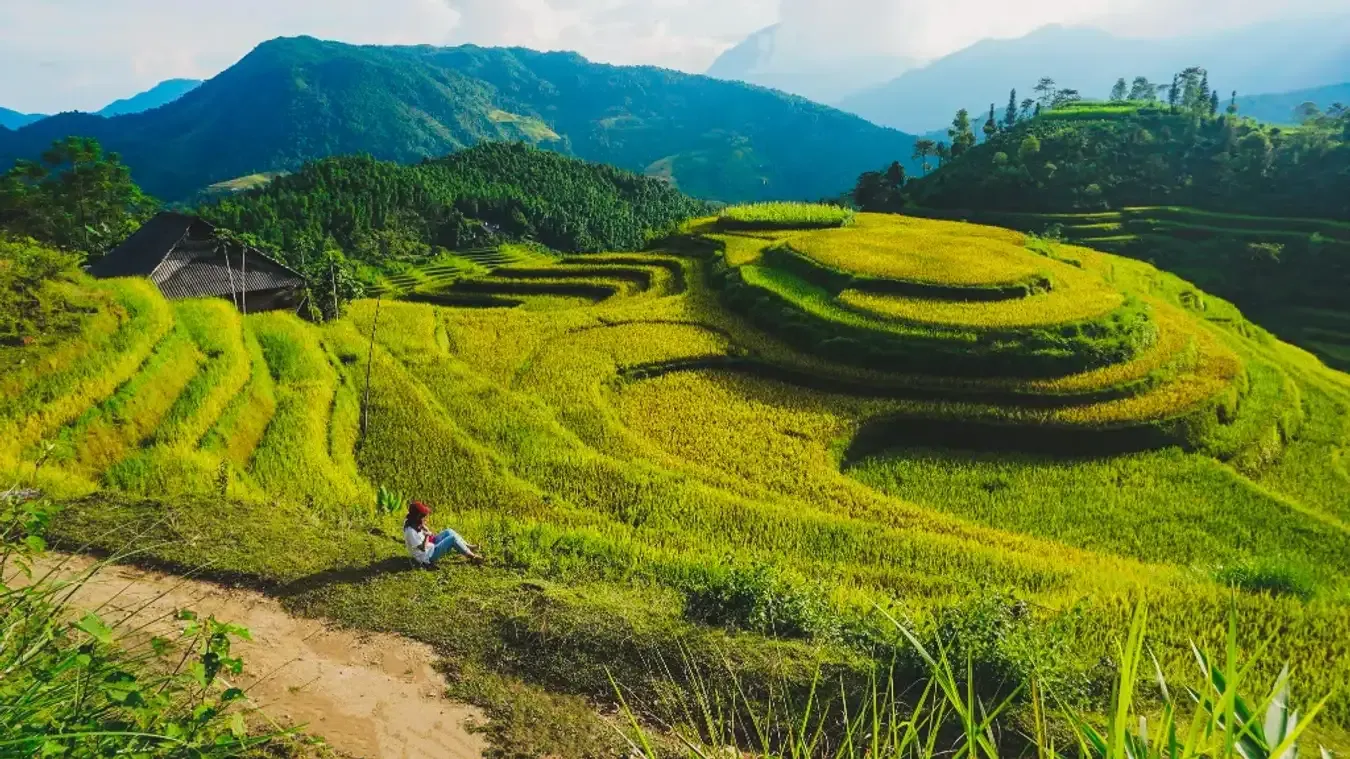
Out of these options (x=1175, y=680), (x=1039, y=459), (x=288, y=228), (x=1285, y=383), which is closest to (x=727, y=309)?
(x=1039, y=459)

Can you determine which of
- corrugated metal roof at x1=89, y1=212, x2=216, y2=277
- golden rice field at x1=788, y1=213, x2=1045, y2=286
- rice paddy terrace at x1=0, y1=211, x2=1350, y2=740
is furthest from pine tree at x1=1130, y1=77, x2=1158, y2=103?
corrugated metal roof at x1=89, y1=212, x2=216, y2=277

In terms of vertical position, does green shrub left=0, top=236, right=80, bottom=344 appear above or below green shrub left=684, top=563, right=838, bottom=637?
above

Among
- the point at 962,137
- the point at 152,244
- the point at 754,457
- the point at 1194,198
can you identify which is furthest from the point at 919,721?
the point at 962,137

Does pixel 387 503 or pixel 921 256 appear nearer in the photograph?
pixel 387 503

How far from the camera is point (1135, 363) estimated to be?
16.7 m

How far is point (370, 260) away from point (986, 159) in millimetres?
49532

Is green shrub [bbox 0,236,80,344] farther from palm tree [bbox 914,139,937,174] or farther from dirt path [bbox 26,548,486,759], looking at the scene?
palm tree [bbox 914,139,937,174]

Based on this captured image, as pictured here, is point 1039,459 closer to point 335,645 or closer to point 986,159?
point 335,645

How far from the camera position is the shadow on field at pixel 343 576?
251 inches

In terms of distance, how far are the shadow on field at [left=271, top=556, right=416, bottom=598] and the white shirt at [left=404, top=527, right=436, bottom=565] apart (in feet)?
0.47

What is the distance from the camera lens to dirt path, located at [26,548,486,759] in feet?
15.7

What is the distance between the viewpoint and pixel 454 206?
238 ft

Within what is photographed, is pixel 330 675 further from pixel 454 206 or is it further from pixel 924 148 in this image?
pixel 924 148

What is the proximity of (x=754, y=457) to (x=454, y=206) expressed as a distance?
66.4 metres
